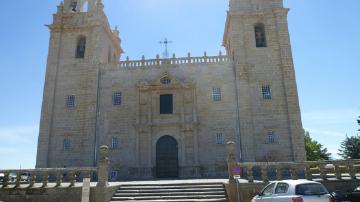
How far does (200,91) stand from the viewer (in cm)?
2516

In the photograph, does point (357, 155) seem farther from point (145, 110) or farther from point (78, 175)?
point (78, 175)

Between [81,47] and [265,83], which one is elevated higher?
[81,47]

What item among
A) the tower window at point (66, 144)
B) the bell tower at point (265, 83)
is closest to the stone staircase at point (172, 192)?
the bell tower at point (265, 83)

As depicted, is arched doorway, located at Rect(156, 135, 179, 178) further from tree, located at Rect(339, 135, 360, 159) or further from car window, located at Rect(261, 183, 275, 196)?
tree, located at Rect(339, 135, 360, 159)

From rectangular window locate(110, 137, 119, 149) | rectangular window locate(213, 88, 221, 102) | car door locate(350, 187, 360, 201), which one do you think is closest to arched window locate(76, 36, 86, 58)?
rectangular window locate(110, 137, 119, 149)

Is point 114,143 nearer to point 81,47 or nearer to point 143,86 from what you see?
point 143,86

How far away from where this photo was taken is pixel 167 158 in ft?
78.8

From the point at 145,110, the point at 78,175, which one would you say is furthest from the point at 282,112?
the point at 78,175

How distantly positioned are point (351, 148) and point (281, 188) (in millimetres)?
35955

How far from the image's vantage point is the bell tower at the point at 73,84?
2447 centimetres

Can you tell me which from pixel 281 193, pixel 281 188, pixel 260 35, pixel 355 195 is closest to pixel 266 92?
pixel 260 35

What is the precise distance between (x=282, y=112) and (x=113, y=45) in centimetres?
1856

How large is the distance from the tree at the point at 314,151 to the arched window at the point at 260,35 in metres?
24.1

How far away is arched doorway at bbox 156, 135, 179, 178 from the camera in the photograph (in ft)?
77.8
